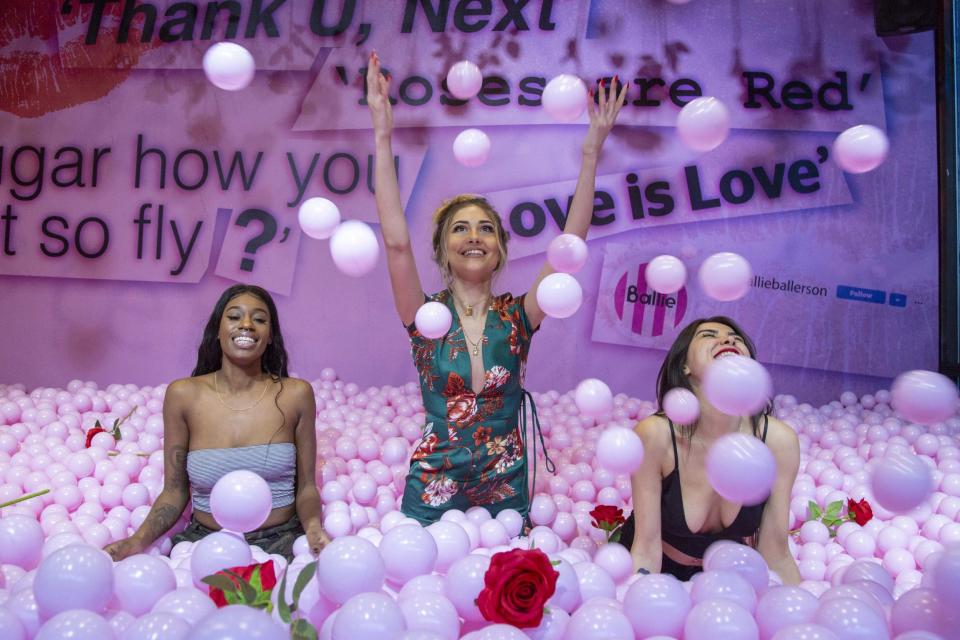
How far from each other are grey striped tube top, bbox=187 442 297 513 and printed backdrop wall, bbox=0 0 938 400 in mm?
1662

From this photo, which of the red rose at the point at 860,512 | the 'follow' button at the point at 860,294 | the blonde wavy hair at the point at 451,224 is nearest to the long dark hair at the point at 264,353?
the blonde wavy hair at the point at 451,224

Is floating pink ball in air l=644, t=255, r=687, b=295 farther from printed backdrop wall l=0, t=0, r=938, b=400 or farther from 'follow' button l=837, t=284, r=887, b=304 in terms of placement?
'follow' button l=837, t=284, r=887, b=304

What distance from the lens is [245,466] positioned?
71.4 inches

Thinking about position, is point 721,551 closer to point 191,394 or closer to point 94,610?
point 94,610

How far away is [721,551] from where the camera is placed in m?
1.20

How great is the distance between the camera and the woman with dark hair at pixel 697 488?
1.56 metres

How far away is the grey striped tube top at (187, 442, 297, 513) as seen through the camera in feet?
5.93

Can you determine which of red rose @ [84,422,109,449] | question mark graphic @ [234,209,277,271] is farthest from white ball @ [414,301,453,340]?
question mark graphic @ [234,209,277,271]

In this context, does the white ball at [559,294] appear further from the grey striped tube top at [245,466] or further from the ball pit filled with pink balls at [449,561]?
the grey striped tube top at [245,466]

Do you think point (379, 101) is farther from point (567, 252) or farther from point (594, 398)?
point (594, 398)

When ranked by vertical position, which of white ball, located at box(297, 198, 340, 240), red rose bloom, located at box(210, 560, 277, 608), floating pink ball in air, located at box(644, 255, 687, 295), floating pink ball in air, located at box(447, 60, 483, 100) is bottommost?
red rose bloom, located at box(210, 560, 277, 608)

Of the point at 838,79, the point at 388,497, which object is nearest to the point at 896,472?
the point at 388,497

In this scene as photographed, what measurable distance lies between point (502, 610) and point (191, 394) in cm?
115

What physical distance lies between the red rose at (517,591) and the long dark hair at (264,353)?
1122mm
